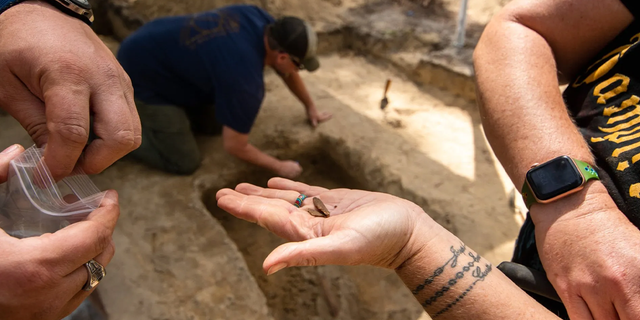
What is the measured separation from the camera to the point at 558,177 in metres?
1.20

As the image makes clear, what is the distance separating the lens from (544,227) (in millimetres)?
1239

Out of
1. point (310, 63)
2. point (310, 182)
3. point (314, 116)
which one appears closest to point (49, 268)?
point (310, 63)

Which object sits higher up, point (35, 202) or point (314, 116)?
point (35, 202)

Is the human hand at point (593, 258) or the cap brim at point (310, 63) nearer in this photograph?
the human hand at point (593, 258)

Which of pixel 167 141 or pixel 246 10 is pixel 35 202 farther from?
pixel 246 10

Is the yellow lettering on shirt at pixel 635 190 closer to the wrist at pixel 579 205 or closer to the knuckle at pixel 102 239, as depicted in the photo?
the wrist at pixel 579 205

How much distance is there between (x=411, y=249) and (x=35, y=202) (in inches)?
44.5

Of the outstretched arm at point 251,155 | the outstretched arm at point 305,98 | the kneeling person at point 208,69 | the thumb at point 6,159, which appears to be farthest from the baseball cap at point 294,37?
the thumb at point 6,159

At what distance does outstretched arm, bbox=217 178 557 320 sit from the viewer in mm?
1131

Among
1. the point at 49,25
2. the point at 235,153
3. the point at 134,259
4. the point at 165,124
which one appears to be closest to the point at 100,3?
the point at 165,124

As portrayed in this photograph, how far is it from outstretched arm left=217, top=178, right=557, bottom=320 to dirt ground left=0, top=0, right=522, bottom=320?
0.99 meters

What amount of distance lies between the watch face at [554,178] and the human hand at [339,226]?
1.10 ft

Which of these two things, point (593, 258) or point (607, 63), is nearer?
point (593, 258)

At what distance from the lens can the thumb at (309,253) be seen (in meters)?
1.00
